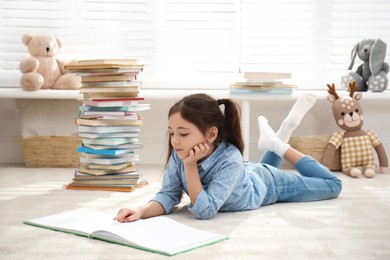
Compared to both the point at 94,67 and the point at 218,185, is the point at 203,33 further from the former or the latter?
the point at 218,185

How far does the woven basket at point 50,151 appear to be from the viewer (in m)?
3.66

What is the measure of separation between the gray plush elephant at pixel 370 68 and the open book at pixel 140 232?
198 cm

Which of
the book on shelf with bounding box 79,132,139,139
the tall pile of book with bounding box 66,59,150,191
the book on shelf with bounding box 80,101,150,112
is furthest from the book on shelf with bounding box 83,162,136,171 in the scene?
the book on shelf with bounding box 80,101,150,112

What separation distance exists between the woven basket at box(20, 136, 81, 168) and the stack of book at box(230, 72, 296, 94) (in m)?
0.93

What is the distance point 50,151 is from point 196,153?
5.62 ft

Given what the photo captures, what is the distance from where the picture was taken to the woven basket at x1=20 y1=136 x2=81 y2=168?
3.66 metres

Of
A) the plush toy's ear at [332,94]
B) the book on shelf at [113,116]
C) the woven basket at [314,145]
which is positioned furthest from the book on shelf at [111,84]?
the plush toy's ear at [332,94]

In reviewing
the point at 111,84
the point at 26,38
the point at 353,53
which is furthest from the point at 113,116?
the point at 353,53

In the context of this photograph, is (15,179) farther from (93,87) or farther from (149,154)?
(149,154)

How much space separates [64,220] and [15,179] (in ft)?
3.79

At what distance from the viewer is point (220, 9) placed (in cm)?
393

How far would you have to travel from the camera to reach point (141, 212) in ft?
7.13

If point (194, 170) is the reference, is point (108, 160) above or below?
below

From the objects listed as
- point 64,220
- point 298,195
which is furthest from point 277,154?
point 64,220
